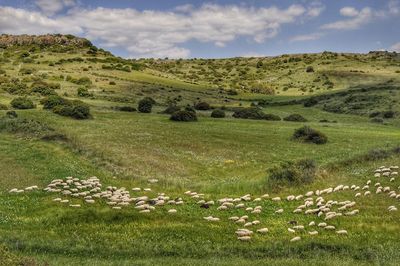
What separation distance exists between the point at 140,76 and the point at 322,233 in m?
97.4

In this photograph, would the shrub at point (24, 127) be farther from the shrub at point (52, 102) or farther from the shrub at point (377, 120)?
the shrub at point (377, 120)

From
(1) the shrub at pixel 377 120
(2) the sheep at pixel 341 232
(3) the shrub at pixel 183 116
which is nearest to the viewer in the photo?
(2) the sheep at pixel 341 232

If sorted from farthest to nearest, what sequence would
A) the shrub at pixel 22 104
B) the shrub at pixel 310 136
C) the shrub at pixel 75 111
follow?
the shrub at pixel 22 104
the shrub at pixel 75 111
the shrub at pixel 310 136

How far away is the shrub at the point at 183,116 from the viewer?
58106mm

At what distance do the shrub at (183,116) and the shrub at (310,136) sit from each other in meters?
14.5

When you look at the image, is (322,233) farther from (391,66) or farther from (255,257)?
(391,66)

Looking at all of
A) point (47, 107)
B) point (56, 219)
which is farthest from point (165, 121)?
point (56, 219)

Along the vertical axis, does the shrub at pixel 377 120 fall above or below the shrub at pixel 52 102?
below

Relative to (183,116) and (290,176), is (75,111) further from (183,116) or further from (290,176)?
Answer: (290,176)

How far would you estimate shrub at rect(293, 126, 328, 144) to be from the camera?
155 feet

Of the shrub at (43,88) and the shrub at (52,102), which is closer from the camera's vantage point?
the shrub at (52,102)

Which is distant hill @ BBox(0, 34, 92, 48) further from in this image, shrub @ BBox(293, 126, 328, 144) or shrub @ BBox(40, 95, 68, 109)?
shrub @ BBox(293, 126, 328, 144)

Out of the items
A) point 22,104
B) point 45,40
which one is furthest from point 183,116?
point 45,40

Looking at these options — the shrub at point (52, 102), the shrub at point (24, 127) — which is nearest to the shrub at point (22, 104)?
the shrub at point (52, 102)
